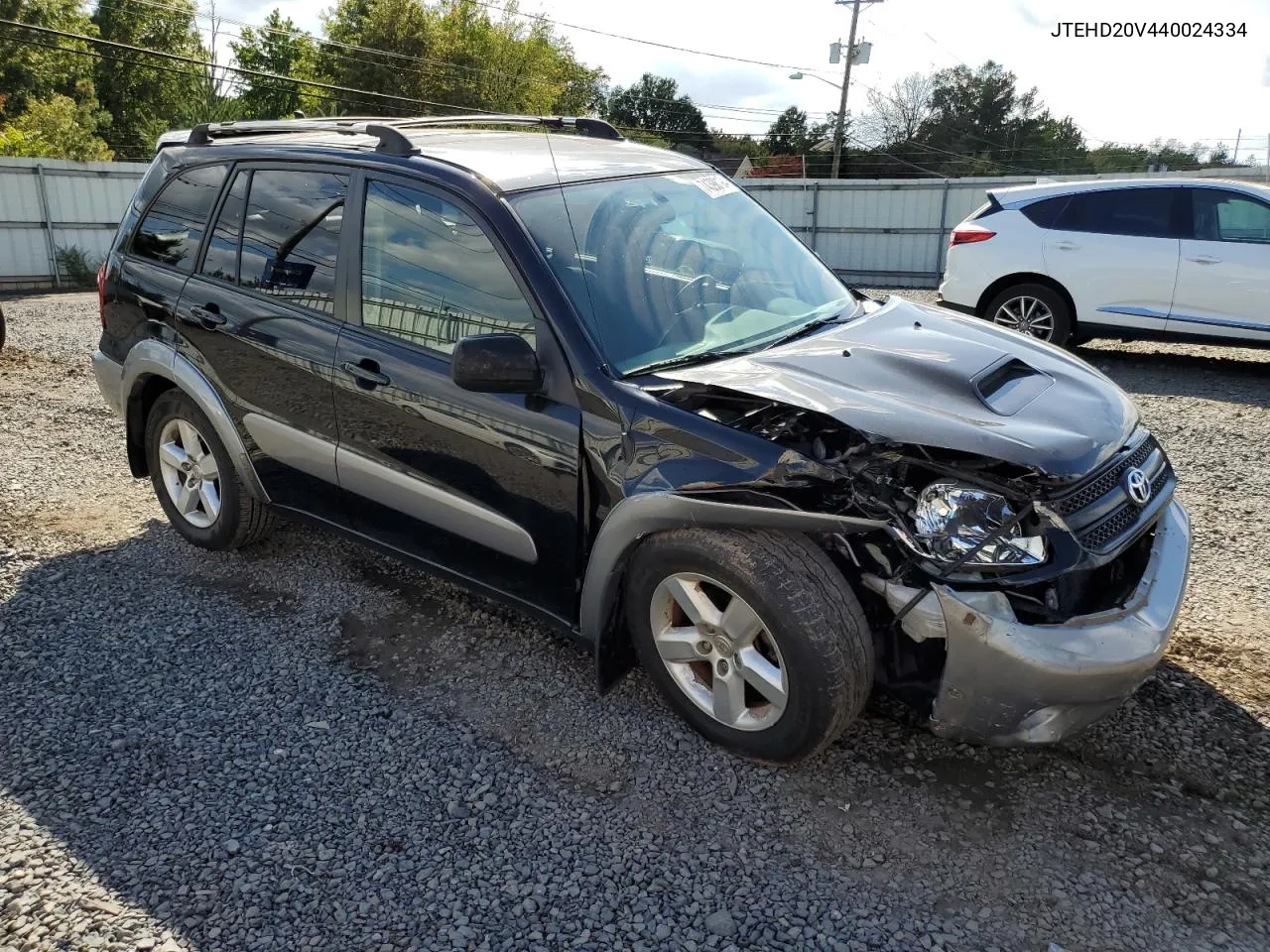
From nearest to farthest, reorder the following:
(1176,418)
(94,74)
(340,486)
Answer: (340,486) < (1176,418) < (94,74)

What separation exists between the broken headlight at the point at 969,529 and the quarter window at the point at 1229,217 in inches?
276

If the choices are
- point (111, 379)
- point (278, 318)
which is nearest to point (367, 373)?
point (278, 318)

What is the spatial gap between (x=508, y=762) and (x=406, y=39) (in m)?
44.4

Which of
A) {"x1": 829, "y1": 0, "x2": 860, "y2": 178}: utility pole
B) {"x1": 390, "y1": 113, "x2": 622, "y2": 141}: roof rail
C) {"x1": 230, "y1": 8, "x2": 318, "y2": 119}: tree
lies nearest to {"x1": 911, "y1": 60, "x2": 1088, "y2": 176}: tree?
{"x1": 829, "y1": 0, "x2": 860, "y2": 178}: utility pole

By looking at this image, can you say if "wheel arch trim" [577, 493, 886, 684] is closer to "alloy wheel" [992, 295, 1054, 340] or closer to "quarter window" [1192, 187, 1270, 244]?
"alloy wheel" [992, 295, 1054, 340]

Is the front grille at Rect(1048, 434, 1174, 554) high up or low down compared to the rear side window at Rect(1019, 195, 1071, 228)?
down

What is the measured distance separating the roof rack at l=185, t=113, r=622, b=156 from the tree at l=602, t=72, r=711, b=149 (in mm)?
65455

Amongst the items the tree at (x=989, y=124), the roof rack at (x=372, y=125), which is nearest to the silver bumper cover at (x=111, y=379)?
the roof rack at (x=372, y=125)

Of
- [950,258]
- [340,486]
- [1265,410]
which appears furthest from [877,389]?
[950,258]

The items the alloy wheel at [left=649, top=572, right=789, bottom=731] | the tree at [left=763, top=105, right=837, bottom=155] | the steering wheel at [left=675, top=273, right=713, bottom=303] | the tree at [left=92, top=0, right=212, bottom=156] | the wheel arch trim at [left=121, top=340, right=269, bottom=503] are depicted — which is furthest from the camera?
the tree at [left=763, top=105, right=837, bottom=155]

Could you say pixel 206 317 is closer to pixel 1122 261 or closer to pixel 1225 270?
pixel 1122 261

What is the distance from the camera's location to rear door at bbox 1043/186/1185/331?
27.2 feet

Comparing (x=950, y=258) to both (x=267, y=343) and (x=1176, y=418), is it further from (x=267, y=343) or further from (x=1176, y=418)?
(x=267, y=343)

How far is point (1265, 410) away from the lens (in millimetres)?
7242
